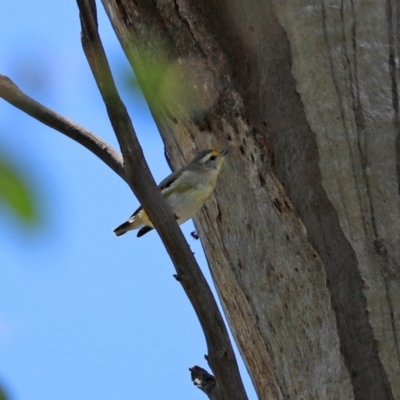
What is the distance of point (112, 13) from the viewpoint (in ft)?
8.43

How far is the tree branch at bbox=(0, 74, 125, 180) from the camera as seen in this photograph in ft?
4.81

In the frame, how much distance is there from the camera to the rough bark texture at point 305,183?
6.00 feet

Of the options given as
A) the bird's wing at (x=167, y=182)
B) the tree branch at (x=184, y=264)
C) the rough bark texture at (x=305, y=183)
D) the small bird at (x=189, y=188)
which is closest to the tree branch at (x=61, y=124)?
the tree branch at (x=184, y=264)

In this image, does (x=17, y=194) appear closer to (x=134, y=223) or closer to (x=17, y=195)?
(x=17, y=195)

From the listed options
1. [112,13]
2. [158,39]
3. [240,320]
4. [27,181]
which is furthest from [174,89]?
[112,13]

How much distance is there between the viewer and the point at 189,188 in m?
3.26

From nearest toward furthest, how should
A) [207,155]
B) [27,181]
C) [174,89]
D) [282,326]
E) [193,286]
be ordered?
[27,181] → [174,89] → [193,286] → [282,326] → [207,155]

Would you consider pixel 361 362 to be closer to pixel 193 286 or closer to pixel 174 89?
pixel 193 286

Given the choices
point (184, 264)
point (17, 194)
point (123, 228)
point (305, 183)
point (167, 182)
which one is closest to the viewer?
point (17, 194)

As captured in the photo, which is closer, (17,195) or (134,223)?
(17,195)

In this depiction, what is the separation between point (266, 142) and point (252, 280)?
40 centimetres

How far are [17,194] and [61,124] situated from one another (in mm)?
877

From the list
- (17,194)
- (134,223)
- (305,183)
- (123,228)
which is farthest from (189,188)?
(17,194)

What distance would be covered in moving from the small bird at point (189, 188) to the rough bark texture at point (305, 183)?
195 mm
